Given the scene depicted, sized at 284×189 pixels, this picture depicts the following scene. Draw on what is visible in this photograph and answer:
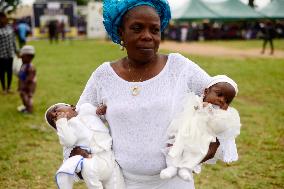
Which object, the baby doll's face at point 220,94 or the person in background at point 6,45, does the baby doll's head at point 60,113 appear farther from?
the person in background at point 6,45

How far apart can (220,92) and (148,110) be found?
0.35 metres

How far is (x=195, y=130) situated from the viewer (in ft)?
6.73

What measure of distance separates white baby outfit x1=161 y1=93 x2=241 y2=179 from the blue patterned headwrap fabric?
0.45 metres

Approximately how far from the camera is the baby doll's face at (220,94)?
6.70 ft

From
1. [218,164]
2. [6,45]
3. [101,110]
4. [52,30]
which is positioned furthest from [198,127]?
[52,30]

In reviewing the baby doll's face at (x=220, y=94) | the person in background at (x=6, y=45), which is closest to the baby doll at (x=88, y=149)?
the baby doll's face at (x=220, y=94)

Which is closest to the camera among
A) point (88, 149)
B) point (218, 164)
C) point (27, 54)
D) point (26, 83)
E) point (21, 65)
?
point (88, 149)

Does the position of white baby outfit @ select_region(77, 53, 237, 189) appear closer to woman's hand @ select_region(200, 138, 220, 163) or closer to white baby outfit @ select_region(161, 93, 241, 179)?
white baby outfit @ select_region(161, 93, 241, 179)

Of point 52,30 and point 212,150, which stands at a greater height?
point 212,150

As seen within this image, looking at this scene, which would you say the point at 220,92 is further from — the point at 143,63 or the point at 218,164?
the point at 218,164

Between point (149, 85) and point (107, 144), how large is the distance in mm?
366

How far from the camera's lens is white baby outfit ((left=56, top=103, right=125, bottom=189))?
83.5 inches

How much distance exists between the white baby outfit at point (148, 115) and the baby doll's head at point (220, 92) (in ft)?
0.25

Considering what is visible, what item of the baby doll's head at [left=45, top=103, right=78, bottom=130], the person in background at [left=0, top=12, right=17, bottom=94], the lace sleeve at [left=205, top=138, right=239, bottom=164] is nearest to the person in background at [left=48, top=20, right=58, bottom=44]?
the person in background at [left=0, top=12, right=17, bottom=94]
